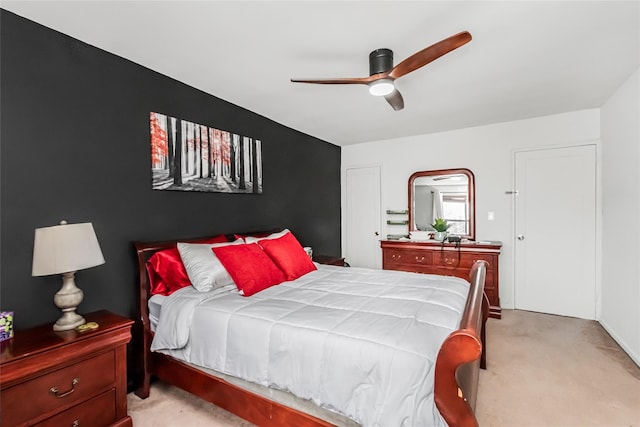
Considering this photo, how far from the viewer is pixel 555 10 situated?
1860 mm

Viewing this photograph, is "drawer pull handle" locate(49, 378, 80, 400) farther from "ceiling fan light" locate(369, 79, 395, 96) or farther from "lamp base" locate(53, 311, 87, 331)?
"ceiling fan light" locate(369, 79, 395, 96)

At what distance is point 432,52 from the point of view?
183cm

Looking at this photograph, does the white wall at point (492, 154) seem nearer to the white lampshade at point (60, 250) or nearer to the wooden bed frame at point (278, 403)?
the wooden bed frame at point (278, 403)

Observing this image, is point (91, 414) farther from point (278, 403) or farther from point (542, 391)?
point (542, 391)

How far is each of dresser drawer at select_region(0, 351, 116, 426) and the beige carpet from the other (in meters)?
0.50

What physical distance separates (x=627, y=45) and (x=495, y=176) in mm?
2156

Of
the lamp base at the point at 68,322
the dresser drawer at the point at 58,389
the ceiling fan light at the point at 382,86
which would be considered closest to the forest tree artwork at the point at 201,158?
the lamp base at the point at 68,322

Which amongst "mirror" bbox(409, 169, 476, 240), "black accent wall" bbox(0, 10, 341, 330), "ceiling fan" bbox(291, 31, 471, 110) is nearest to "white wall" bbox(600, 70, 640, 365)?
"mirror" bbox(409, 169, 476, 240)

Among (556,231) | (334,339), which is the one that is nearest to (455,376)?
(334,339)

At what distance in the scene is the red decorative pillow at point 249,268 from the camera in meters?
2.34

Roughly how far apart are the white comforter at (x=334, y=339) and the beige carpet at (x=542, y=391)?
435 mm

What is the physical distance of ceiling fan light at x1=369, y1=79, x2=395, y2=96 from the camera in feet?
7.17

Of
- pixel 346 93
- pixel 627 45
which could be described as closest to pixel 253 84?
pixel 346 93

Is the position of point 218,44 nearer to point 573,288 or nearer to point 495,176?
point 495,176
